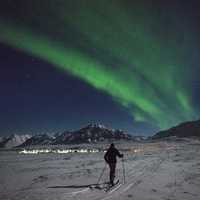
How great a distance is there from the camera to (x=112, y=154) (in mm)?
16031

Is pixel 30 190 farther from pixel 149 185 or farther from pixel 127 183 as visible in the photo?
pixel 149 185

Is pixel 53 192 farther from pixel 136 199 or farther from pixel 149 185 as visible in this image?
pixel 149 185

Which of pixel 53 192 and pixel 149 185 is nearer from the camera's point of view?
pixel 53 192

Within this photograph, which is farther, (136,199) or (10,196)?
(10,196)

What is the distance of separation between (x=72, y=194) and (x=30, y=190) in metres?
2.72

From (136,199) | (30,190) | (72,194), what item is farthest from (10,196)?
(136,199)

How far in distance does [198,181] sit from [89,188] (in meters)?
6.87

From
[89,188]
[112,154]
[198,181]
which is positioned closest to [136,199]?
[89,188]

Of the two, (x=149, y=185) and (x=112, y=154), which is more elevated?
(x=112, y=154)

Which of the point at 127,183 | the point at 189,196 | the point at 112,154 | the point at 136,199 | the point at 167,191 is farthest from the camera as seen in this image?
the point at 112,154

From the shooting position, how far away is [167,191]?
1256cm

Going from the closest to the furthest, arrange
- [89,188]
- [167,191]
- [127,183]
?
[167,191]
[89,188]
[127,183]

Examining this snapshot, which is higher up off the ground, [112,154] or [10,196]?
[112,154]

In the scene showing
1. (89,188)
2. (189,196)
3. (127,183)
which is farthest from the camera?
(127,183)
